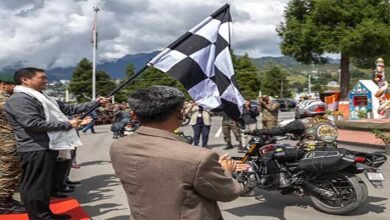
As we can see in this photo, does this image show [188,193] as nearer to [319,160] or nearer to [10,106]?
[10,106]

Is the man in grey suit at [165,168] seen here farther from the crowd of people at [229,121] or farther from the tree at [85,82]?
the tree at [85,82]

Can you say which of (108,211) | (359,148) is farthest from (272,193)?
(359,148)

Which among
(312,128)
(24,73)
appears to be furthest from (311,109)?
(24,73)

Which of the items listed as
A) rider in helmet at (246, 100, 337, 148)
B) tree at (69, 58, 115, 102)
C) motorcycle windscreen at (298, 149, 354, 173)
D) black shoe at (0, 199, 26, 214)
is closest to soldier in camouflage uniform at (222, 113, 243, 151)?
rider in helmet at (246, 100, 337, 148)

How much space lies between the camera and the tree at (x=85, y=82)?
55.6m

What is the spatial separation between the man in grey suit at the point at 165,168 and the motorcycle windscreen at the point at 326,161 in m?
3.18

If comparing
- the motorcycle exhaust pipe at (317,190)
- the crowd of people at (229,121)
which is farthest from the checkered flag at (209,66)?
the crowd of people at (229,121)

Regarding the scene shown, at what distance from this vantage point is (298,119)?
5.83 m

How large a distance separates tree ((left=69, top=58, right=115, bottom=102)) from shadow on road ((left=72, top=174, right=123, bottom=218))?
4717cm

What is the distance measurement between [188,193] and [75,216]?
12.1 feet

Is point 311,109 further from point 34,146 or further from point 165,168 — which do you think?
point 165,168

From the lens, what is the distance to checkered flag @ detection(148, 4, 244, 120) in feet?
16.5

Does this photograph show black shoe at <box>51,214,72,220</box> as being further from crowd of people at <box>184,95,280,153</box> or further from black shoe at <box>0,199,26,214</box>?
crowd of people at <box>184,95,280,153</box>

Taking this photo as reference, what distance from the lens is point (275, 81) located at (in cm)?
7125
